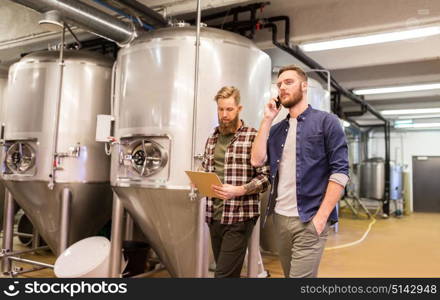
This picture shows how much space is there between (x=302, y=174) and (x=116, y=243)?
2.06m

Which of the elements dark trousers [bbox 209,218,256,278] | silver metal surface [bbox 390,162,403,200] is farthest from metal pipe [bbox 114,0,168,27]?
silver metal surface [bbox 390,162,403,200]

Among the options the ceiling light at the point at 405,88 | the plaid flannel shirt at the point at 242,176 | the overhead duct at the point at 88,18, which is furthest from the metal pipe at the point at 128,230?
the ceiling light at the point at 405,88

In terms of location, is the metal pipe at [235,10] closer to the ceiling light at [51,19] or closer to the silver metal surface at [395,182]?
the ceiling light at [51,19]

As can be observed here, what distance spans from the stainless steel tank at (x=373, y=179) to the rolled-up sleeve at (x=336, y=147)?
9.75 meters

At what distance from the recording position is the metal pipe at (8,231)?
13.4ft

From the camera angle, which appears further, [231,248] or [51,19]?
[51,19]

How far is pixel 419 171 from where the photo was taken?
12.6 metres

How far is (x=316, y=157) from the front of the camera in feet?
5.84

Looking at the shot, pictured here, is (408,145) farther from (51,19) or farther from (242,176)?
(242,176)

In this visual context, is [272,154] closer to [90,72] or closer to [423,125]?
[90,72]

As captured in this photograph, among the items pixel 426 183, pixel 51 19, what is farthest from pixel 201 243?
pixel 426 183

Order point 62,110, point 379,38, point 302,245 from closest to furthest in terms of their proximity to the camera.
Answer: point 302,245 < point 62,110 < point 379,38

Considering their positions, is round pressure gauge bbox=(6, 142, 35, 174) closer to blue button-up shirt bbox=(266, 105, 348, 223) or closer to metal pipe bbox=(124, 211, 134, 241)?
metal pipe bbox=(124, 211, 134, 241)

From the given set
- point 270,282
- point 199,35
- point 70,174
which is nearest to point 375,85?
point 199,35
